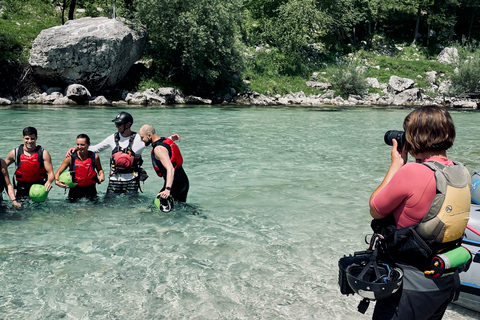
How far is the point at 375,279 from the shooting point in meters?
2.67

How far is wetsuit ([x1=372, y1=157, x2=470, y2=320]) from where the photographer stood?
8.29 feet

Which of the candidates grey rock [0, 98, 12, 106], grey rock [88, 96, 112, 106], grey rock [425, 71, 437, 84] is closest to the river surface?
grey rock [88, 96, 112, 106]

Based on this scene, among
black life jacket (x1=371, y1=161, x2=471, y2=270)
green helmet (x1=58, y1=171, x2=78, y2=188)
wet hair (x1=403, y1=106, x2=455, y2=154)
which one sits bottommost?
green helmet (x1=58, y1=171, x2=78, y2=188)

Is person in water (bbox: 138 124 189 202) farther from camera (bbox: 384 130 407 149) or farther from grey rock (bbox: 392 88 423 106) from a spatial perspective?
grey rock (bbox: 392 88 423 106)

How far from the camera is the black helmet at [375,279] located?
2.52 m

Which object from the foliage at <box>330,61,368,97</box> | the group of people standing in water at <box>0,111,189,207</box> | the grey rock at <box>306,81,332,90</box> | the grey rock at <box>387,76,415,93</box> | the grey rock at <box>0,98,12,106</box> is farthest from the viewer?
the grey rock at <box>306,81,332,90</box>

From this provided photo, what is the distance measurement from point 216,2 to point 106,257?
32541mm

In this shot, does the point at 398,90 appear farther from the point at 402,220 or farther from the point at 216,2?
the point at 402,220

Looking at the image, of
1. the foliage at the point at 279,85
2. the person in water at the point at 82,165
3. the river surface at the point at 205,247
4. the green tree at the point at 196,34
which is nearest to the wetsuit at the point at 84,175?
the person in water at the point at 82,165

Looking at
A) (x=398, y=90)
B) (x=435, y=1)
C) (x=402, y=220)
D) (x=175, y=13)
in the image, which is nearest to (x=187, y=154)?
(x=402, y=220)

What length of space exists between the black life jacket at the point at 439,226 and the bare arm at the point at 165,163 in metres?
4.26

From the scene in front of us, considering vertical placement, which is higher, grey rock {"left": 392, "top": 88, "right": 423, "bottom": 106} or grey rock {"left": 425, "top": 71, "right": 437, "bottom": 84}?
grey rock {"left": 425, "top": 71, "right": 437, "bottom": 84}

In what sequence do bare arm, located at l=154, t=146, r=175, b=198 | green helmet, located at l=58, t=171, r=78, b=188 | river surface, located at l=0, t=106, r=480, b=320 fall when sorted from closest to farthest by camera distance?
river surface, located at l=0, t=106, r=480, b=320 < bare arm, located at l=154, t=146, r=175, b=198 < green helmet, located at l=58, t=171, r=78, b=188

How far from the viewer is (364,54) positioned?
49.4 metres
